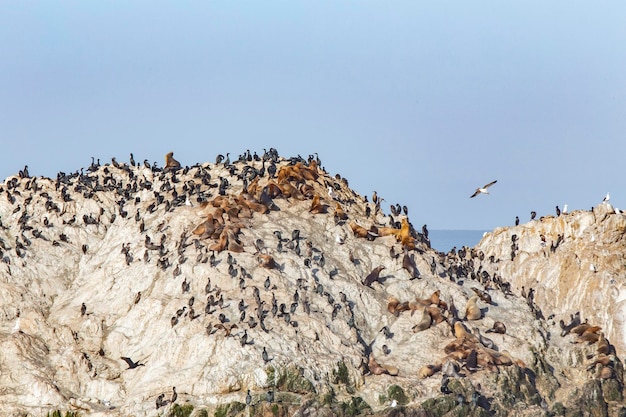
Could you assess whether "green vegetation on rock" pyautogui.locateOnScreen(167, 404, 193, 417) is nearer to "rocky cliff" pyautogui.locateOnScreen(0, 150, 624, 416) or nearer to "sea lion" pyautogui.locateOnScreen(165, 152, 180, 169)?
"rocky cliff" pyautogui.locateOnScreen(0, 150, 624, 416)

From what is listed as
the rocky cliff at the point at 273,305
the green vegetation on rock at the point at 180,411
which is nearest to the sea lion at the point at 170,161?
the rocky cliff at the point at 273,305

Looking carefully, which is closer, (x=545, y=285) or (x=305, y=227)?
(x=305, y=227)

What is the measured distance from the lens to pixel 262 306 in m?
64.2

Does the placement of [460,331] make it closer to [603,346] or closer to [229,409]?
[603,346]

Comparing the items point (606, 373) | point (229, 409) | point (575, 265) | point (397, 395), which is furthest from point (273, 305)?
point (575, 265)

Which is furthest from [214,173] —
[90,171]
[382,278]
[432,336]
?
[432,336]

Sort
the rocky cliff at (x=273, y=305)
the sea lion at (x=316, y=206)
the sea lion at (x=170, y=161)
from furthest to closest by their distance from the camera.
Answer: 1. the sea lion at (x=170, y=161)
2. the sea lion at (x=316, y=206)
3. the rocky cliff at (x=273, y=305)

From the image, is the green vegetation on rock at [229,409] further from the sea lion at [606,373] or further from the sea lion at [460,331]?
the sea lion at [606,373]

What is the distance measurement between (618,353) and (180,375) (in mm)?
29580

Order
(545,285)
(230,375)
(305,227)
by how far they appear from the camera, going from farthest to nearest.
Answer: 1. (545,285)
2. (305,227)
3. (230,375)

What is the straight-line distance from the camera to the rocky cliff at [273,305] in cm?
6019

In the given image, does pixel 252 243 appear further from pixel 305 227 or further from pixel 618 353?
pixel 618 353

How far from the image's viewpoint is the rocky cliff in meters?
60.2

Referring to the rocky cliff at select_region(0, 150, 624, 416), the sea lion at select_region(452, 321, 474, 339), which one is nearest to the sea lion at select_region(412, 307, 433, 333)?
the rocky cliff at select_region(0, 150, 624, 416)
